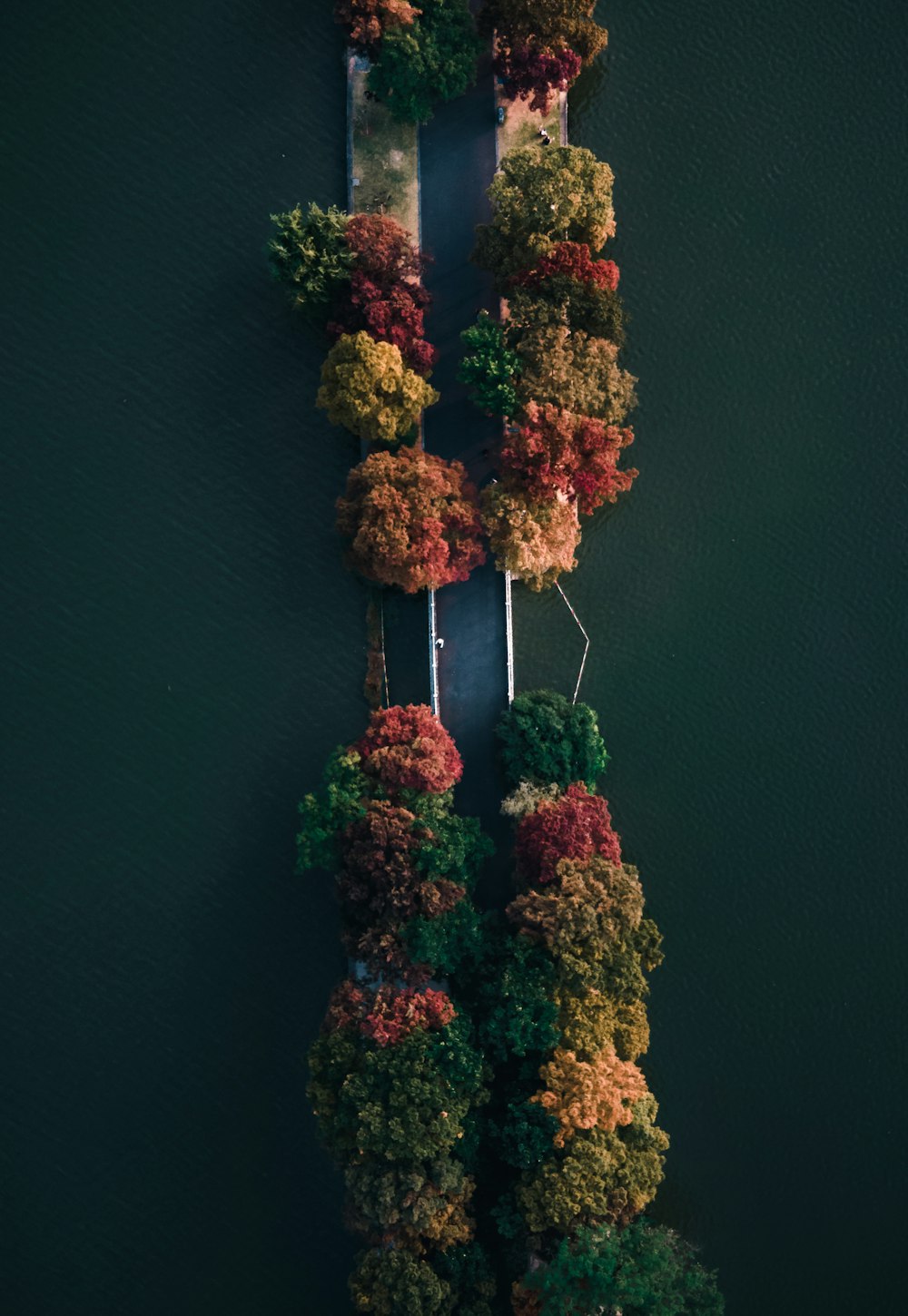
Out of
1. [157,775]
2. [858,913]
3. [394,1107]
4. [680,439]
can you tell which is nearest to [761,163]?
[680,439]

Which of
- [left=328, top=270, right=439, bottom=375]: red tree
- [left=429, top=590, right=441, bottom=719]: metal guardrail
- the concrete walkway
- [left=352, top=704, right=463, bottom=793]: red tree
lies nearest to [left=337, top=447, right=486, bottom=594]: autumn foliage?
[left=429, top=590, right=441, bottom=719]: metal guardrail

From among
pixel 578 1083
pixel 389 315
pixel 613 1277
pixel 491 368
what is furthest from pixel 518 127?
pixel 613 1277

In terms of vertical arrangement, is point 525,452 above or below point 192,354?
below

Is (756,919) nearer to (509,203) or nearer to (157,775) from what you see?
(157,775)

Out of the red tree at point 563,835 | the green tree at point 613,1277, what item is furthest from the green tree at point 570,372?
the green tree at point 613,1277

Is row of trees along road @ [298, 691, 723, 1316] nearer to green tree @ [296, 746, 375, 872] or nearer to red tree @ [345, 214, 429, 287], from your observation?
green tree @ [296, 746, 375, 872]

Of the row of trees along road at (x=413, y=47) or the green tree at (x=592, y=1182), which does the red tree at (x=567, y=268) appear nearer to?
the row of trees along road at (x=413, y=47)
